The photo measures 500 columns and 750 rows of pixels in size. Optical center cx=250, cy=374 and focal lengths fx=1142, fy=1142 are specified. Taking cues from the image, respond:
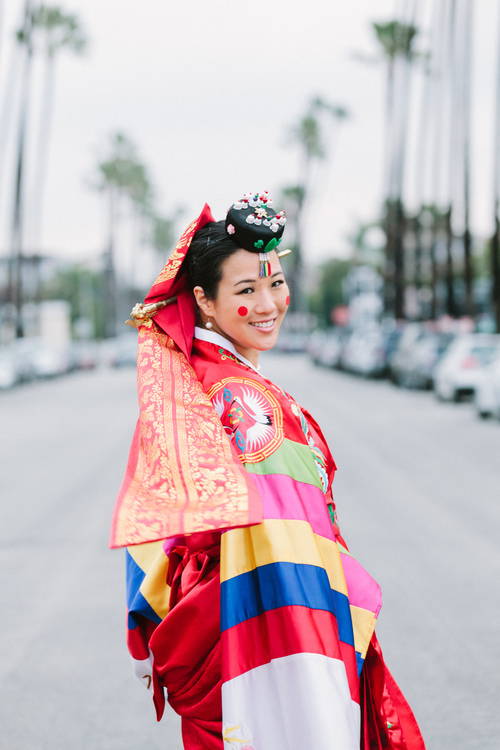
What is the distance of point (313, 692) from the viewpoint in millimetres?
2680

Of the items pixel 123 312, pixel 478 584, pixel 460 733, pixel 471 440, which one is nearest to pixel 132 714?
pixel 460 733

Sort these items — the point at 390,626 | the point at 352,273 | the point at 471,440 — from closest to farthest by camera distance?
the point at 390,626 < the point at 471,440 < the point at 352,273

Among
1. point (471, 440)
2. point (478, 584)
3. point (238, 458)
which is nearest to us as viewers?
point (238, 458)

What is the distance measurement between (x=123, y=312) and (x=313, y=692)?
124045 mm

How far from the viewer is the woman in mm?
2689

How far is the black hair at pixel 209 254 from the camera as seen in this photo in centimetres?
300

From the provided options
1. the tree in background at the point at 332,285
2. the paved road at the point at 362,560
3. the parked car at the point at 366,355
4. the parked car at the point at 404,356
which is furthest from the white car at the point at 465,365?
the tree in background at the point at 332,285

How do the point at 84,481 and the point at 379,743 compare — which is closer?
the point at 379,743

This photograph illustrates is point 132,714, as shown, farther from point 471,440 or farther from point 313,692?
point 471,440

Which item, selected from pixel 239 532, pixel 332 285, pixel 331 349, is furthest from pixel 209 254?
pixel 332 285

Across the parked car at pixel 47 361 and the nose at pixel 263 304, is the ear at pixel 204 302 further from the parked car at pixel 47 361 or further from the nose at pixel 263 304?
the parked car at pixel 47 361

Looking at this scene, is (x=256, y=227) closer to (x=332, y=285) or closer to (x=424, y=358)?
Result: (x=424, y=358)

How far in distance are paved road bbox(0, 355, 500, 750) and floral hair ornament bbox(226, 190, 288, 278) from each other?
213 cm

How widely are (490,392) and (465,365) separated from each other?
14.1 feet
